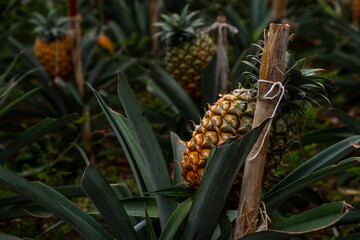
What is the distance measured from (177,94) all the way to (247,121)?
544 millimetres

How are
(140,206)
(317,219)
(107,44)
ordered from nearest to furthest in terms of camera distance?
1. (317,219)
2. (140,206)
3. (107,44)

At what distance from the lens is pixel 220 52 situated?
1.28 m

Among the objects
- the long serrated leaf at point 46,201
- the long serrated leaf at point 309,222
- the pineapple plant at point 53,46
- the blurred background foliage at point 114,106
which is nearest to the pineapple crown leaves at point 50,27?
the pineapple plant at point 53,46

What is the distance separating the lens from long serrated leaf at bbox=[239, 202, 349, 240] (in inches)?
25.6

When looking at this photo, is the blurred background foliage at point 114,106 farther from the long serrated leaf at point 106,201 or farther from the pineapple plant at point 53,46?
the long serrated leaf at point 106,201

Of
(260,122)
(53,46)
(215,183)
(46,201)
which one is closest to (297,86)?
(260,122)

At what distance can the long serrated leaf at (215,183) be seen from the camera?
2.18 feet

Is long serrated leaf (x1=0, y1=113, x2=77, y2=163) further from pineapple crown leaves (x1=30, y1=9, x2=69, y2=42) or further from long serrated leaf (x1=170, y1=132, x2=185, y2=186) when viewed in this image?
pineapple crown leaves (x1=30, y1=9, x2=69, y2=42)

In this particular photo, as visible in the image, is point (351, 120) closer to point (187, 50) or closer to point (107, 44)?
point (187, 50)

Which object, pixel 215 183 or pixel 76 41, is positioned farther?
pixel 76 41

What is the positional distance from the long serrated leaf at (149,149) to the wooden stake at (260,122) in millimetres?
149

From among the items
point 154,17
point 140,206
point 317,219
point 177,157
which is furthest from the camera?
point 154,17

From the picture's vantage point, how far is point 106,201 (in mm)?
708

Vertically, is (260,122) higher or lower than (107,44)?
higher
